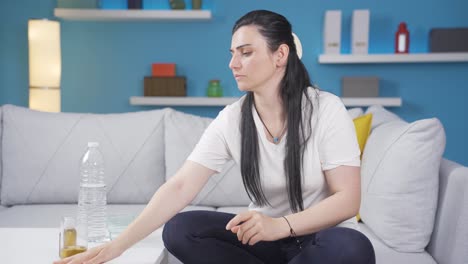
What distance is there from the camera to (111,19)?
4.24m

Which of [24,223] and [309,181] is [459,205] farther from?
[24,223]

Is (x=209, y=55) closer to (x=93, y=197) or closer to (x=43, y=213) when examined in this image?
(x=43, y=213)

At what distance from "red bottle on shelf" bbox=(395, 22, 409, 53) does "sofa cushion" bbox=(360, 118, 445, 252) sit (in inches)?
85.3

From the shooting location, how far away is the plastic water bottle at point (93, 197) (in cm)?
180

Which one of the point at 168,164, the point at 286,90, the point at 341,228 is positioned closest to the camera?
the point at 341,228

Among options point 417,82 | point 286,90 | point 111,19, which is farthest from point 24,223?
point 417,82

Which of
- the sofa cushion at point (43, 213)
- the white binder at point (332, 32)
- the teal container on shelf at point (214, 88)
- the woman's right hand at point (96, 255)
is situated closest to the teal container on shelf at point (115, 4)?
the teal container on shelf at point (214, 88)

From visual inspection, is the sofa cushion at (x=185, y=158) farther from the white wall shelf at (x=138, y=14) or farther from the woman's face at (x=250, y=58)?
the white wall shelf at (x=138, y=14)

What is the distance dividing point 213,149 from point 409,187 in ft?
2.26

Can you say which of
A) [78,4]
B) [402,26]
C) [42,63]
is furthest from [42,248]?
[402,26]

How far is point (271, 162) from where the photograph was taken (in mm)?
1800

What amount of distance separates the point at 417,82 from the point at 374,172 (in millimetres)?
2303

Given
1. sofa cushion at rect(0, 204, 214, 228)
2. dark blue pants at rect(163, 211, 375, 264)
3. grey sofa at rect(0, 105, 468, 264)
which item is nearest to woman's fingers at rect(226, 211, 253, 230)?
dark blue pants at rect(163, 211, 375, 264)

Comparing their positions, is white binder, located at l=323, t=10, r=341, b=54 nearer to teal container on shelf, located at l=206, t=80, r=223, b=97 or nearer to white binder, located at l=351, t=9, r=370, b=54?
white binder, located at l=351, t=9, r=370, b=54
